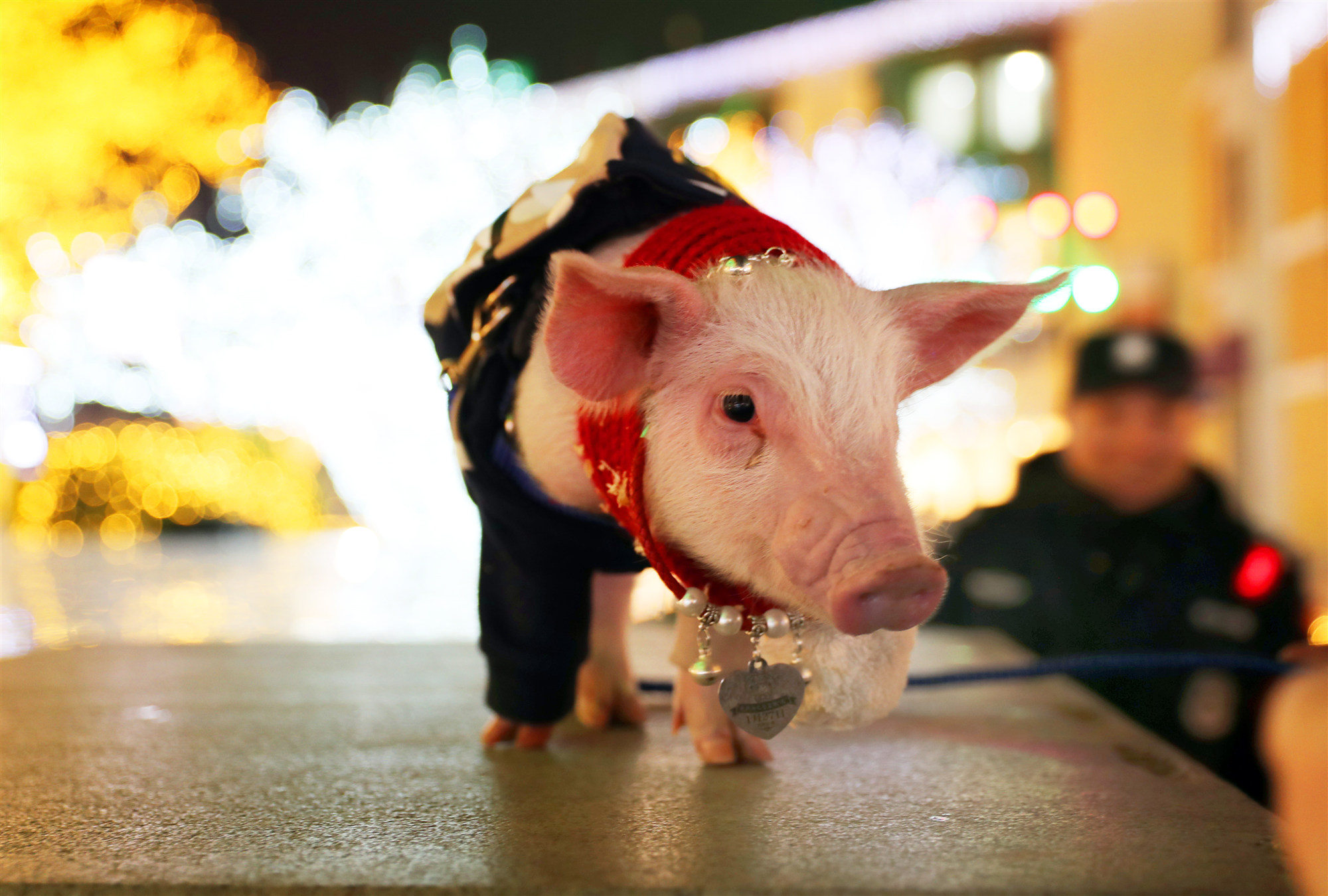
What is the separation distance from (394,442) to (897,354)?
18.4 ft

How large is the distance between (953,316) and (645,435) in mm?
315

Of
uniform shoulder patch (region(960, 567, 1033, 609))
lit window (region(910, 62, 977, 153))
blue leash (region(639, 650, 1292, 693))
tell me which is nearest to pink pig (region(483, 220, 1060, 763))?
blue leash (region(639, 650, 1292, 693))

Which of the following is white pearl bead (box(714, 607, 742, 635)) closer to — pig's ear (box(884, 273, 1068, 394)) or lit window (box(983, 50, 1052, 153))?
pig's ear (box(884, 273, 1068, 394))

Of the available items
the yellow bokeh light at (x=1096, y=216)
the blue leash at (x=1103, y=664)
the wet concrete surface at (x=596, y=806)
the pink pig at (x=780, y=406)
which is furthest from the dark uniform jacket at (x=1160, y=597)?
the yellow bokeh light at (x=1096, y=216)

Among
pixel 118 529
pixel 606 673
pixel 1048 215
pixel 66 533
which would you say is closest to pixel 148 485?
pixel 118 529

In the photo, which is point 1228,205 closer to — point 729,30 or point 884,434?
point 729,30

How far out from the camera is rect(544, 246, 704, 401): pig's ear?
2.67 ft

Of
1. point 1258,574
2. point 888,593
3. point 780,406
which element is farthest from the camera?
point 1258,574

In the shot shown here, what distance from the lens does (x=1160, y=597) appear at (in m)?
2.03

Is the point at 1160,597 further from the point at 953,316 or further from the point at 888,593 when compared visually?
the point at 888,593

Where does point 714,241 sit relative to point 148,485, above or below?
above

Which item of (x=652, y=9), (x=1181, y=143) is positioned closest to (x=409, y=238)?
(x=652, y=9)

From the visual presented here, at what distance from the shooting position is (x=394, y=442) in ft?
20.2

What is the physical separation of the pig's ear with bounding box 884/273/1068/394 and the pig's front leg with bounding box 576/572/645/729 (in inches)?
19.6
